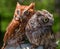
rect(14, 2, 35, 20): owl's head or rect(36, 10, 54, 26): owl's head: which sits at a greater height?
rect(14, 2, 35, 20): owl's head

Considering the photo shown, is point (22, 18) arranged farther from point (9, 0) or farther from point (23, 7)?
point (9, 0)

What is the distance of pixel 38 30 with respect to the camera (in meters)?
2.05

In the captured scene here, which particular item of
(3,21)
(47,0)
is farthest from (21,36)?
(47,0)

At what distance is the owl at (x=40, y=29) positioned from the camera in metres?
2.05

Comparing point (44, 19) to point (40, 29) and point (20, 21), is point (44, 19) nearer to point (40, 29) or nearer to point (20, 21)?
point (40, 29)

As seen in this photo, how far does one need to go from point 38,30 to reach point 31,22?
0.06 meters

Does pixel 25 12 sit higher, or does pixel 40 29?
pixel 25 12

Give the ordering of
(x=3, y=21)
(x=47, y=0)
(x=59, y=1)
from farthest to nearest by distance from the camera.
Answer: (x=59, y=1) → (x=47, y=0) → (x=3, y=21)

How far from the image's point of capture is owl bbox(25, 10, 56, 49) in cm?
205

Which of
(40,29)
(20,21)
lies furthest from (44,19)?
(20,21)

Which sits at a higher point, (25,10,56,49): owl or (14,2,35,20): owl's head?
(14,2,35,20): owl's head

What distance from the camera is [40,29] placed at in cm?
205

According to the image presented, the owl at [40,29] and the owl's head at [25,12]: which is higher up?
the owl's head at [25,12]

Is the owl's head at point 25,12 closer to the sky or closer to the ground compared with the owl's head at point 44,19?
closer to the sky
